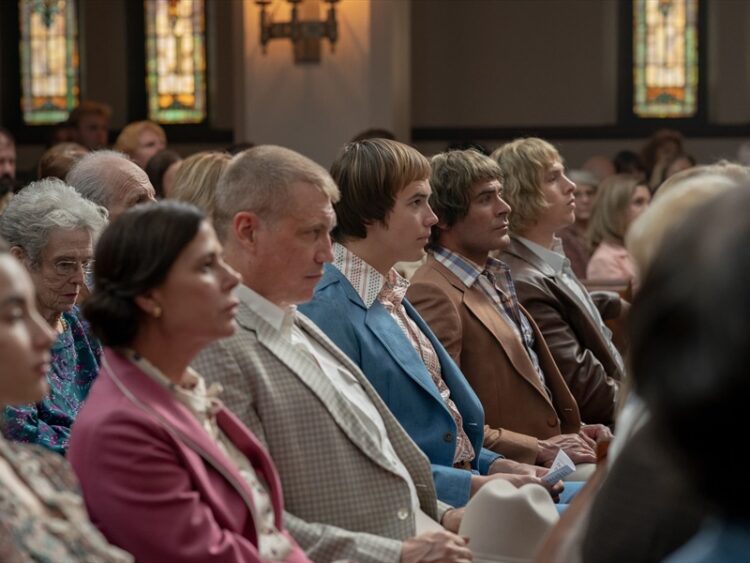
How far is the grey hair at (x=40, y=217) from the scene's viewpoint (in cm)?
344

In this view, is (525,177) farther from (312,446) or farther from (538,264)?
(312,446)

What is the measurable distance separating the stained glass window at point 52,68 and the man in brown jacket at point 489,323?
9.54 meters

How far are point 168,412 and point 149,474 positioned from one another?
0.40 ft

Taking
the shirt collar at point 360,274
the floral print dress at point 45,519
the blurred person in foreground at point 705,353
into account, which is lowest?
the floral print dress at point 45,519

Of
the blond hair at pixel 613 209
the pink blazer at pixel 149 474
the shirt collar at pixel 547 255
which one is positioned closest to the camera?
the pink blazer at pixel 149 474

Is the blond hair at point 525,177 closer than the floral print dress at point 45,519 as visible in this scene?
No

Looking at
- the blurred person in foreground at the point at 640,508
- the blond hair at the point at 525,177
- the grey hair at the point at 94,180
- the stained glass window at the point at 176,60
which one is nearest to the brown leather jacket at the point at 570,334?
the blond hair at the point at 525,177

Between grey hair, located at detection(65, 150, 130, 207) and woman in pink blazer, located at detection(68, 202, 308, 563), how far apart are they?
1.78 meters

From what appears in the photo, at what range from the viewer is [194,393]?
2.46 meters

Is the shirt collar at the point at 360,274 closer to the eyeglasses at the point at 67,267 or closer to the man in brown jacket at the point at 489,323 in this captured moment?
the man in brown jacket at the point at 489,323

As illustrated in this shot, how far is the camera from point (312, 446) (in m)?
2.74

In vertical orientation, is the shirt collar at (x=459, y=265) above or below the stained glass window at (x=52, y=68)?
below

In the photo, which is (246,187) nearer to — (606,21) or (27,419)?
(27,419)

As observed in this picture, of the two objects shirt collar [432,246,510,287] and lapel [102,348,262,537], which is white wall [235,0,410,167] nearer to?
shirt collar [432,246,510,287]
